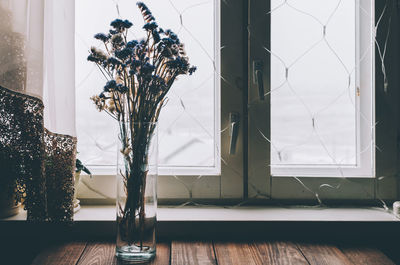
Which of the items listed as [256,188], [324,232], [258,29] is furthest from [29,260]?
[258,29]

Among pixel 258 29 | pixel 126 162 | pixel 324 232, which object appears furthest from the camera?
pixel 258 29

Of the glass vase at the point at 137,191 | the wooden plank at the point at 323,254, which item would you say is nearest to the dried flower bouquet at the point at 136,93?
the glass vase at the point at 137,191

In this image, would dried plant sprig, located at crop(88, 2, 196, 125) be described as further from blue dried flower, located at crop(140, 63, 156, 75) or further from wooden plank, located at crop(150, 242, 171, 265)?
wooden plank, located at crop(150, 242, 171, 265)

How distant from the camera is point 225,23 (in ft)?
3.61

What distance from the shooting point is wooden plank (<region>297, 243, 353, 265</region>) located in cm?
86

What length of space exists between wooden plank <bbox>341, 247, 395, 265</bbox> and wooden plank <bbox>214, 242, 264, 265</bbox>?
0.22 metres

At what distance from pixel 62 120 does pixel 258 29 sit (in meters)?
0.60

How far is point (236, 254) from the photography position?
0.90 meters

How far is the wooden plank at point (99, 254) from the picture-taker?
859mm

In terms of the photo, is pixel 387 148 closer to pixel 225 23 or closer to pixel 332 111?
pixel 332 111

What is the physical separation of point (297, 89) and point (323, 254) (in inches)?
19.0

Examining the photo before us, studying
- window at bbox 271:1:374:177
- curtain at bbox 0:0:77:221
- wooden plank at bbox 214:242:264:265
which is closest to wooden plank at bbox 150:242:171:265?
wooden plank at bbox 214:242:264:265

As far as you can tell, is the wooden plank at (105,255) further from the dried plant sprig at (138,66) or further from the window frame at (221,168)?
the dried plant sprig at (138,66)

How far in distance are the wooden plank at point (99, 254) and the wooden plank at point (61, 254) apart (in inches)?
0.6
